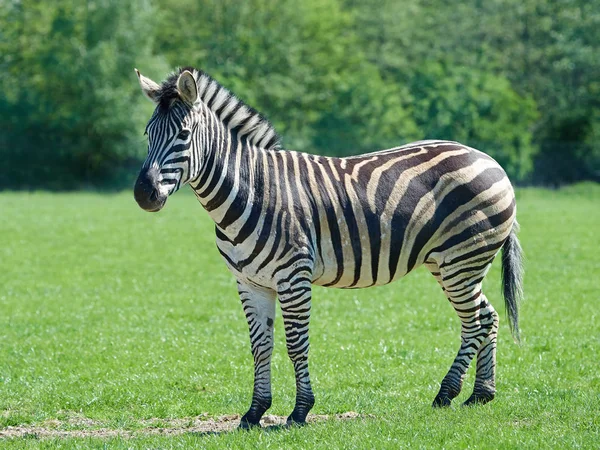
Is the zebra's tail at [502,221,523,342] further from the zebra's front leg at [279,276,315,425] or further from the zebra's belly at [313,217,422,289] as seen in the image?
the zebra's front leg at [279,276,315,425]

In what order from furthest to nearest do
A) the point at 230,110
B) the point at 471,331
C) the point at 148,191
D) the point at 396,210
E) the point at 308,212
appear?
the point at 471,331, the point at 396,210, the point at 230,110, the point at 308,212, the point at 148,191

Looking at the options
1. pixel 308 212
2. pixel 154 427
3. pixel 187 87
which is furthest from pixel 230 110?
pixel 154 427

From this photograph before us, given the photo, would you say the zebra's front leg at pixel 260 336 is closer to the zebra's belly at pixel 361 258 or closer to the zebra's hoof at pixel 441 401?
the zebra's belly at pixel 361 258

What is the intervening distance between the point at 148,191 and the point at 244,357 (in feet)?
14.7

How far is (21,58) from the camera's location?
195 ft

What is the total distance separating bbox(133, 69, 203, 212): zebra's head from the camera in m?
6.77

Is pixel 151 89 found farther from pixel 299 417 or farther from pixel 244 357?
pixel 244 357

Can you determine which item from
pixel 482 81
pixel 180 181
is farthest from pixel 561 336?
pixel 482 81

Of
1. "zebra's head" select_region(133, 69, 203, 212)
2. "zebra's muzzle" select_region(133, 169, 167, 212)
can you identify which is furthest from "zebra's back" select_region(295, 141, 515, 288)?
"zebra's muzzle" select_region(133, 169, 167, 212)

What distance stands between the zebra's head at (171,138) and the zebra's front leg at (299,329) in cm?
129

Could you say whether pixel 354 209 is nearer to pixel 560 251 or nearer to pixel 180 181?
pixel 180 181

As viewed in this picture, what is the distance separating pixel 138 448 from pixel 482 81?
47.8 m

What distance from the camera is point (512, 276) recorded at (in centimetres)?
852

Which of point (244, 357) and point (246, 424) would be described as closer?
point (246, 424)
